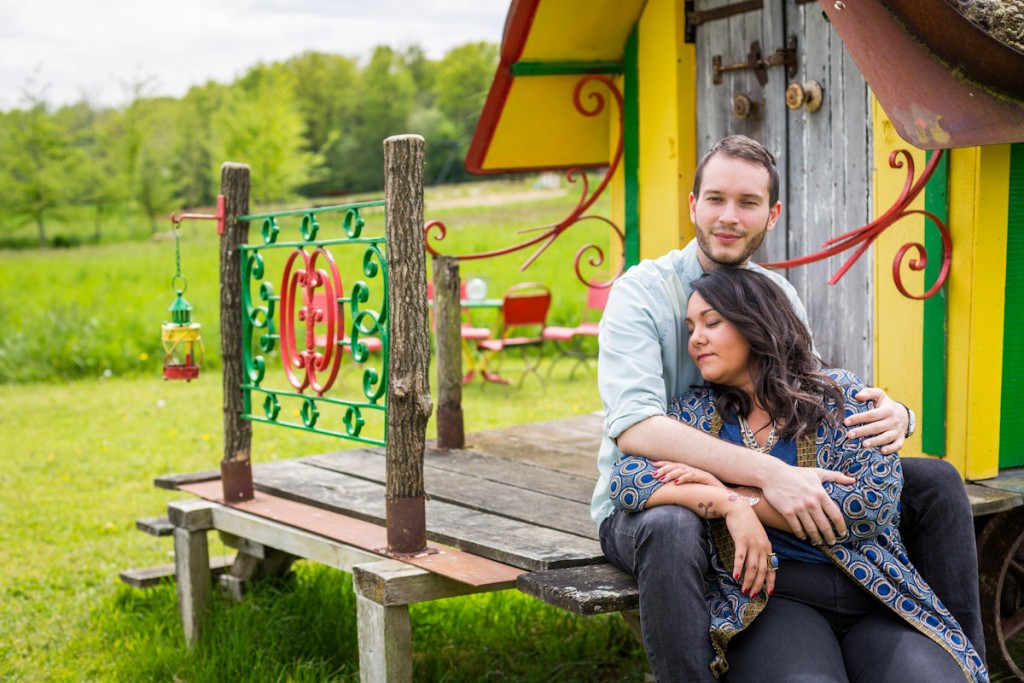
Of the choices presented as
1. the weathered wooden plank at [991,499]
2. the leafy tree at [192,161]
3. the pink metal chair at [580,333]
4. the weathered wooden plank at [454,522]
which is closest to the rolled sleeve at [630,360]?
the weathered wooden plank at [454,522]

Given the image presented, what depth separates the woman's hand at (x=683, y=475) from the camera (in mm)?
3076

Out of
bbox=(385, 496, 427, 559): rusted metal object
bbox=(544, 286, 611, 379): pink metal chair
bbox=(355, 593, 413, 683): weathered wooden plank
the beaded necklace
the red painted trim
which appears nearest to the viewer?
the beaded necklace

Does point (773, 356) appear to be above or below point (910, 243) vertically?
below

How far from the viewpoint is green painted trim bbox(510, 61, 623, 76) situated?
615 centimetres

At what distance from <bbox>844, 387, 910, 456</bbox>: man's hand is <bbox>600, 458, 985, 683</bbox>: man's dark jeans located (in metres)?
0.22

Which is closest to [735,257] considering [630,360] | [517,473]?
[630,360]

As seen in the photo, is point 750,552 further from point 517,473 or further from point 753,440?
point 517,473

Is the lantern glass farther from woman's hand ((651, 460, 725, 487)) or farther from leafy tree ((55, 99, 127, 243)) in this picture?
leafy tree ((55, 99, 127, 243))

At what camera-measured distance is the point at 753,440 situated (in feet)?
10.5

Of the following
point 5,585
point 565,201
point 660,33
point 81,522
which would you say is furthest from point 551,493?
point 565,201

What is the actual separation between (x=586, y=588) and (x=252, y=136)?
128ft

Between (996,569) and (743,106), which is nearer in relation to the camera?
(996,569)

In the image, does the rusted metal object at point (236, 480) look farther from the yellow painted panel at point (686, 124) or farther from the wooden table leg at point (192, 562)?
the yellow painted panel at point (686, 124)

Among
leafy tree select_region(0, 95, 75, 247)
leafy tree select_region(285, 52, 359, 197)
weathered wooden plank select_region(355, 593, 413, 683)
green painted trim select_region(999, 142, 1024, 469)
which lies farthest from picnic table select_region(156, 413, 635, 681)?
leafy tree select_region(285, 52, 359, 197)
